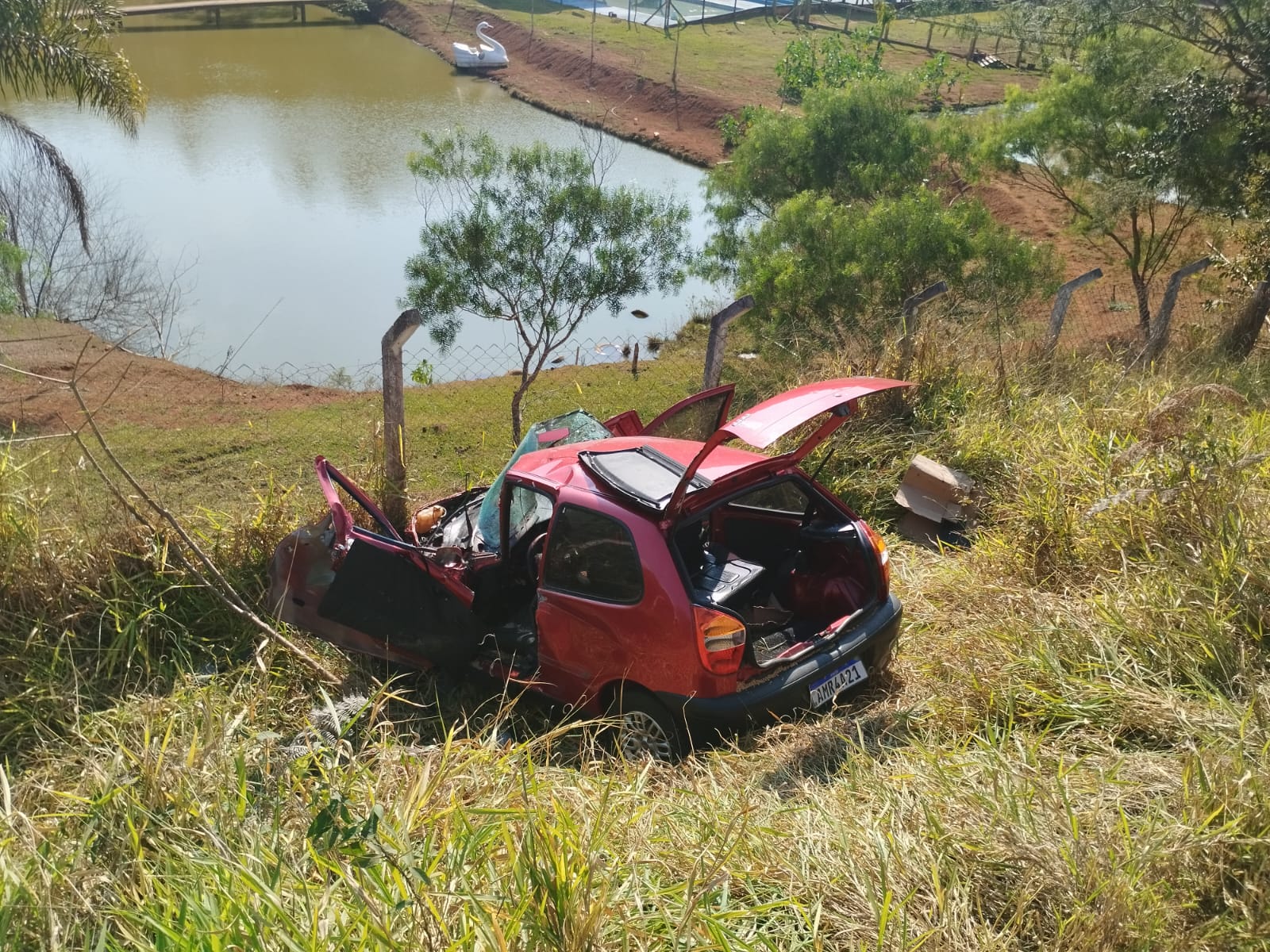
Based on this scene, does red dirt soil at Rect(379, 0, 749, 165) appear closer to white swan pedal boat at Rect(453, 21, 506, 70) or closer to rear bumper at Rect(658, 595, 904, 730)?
white swan pedal boat at Rect(453, 21, 506, 70)

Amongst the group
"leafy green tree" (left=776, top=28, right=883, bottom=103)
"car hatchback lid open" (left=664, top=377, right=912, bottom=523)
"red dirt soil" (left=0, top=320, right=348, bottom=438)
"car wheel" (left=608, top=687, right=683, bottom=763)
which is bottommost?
"red dirt soil" (left=0, top=320, right=348, bottom=438)

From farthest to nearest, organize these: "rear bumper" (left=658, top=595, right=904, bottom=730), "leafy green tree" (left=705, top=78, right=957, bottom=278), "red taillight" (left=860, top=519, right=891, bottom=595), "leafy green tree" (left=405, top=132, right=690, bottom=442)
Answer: "leafy green tree" (left=705, top=78, right=957, bottom=278), "leafy green tree" (left=405, top=132, right=690, bottom=442), "red taillight" (left=860, top=519, right=891, bottom=595), "rear bumper" (left=658, top=595, right=904, bottom=730)

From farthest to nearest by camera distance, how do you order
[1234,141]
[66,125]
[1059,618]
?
[66,125]
[1234,141]
[1059,618]

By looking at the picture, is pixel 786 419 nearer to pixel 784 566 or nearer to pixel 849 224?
pixel 784 566

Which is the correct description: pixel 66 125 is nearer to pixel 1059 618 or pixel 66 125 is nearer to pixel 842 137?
pixel 842 137

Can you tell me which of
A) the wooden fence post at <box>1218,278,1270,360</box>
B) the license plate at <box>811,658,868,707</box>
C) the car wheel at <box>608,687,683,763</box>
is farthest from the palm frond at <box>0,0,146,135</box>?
the wooden fence post at <box>1218,278,1270,360</box>

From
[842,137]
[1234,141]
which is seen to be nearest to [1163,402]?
[1234,141]

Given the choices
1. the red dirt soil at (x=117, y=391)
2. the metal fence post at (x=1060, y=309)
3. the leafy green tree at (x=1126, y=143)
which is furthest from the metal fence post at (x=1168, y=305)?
the red dirt soil at (x=117, y=391)

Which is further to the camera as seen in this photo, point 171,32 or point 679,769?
point 171,32

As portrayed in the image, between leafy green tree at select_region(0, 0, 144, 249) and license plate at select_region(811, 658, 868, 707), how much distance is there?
12.9 metres

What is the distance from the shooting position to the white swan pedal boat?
40.7 metres

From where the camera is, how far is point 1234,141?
12094 mm

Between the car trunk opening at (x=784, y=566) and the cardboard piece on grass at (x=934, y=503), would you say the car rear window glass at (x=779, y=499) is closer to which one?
the car trunk opening at (x=784, y=566)

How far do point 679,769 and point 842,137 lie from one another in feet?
51.8
